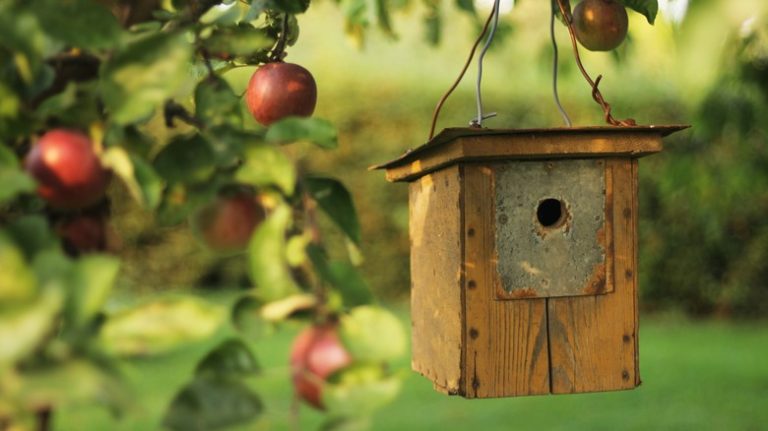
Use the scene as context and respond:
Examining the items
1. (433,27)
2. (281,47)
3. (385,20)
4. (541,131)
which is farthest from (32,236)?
(433,27)

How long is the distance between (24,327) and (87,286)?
78 millimetres

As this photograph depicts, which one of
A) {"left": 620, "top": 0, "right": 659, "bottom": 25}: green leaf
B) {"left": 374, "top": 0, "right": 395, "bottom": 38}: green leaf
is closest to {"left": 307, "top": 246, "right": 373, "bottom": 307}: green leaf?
{"left": 620, "top": 0, "right": 659, "bottom": 25}: green leaf

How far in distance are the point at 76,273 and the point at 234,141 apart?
22 cm

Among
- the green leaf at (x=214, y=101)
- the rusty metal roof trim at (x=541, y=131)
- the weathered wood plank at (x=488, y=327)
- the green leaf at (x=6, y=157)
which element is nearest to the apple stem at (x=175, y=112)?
the green leaf at (x=214, y=101)

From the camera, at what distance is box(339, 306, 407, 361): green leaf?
2.64 ft

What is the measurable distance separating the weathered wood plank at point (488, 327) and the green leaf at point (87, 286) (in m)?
1.07

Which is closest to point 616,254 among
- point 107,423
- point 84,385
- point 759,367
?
point 84,385

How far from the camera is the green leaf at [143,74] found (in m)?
0.78

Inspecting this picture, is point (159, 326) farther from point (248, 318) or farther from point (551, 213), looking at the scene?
point (551, 213)

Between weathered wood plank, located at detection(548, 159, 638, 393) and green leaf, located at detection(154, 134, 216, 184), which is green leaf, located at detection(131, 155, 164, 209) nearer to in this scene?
green leaf, located at detection(154, 134, 216, 184)

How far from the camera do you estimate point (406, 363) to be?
245 inches

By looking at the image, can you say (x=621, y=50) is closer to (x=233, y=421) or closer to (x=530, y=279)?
(x=530, y=279)

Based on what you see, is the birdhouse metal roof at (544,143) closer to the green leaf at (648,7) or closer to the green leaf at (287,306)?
the green leaf at (648,7)

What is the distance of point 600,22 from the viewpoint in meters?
1.70
